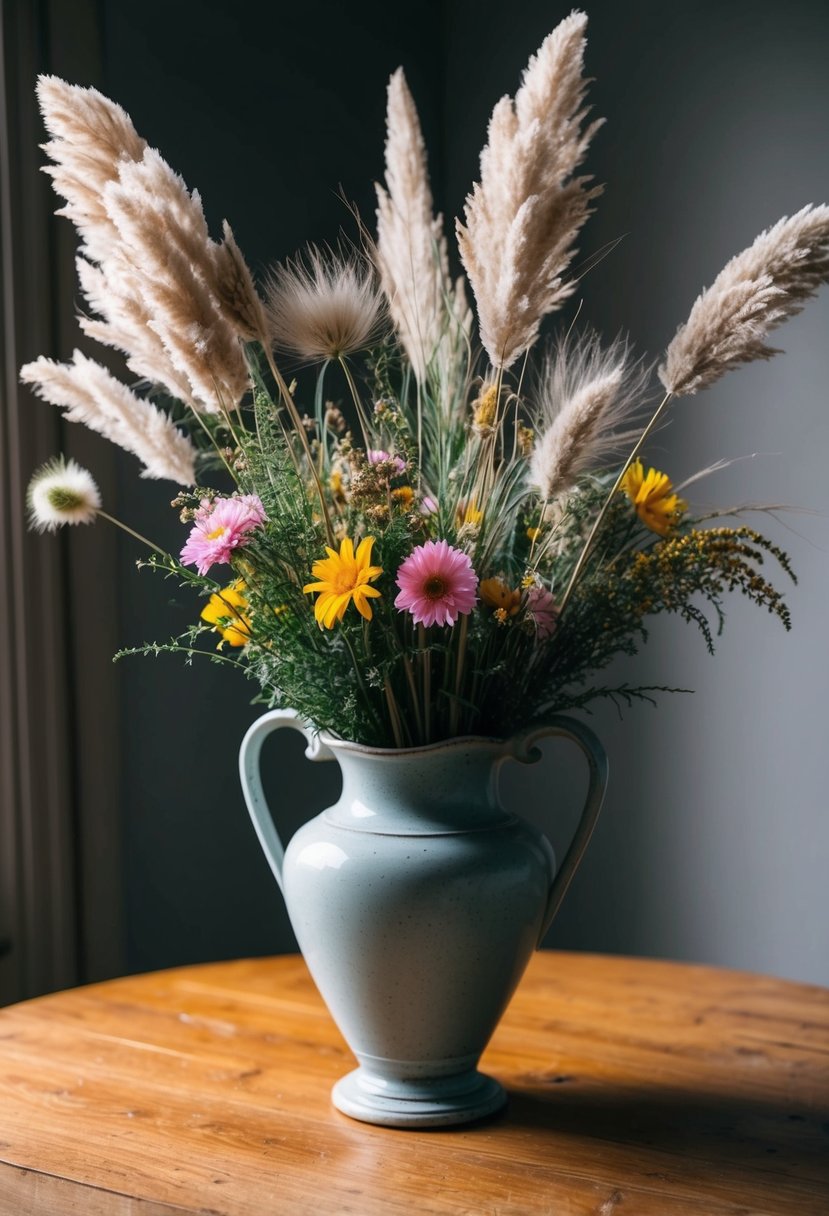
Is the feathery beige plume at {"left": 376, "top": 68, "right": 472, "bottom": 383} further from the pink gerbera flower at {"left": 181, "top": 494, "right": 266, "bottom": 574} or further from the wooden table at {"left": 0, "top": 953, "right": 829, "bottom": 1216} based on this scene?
the wooden table at {"left": 0, "top": 953, "right": 829, "bottom": 1216}

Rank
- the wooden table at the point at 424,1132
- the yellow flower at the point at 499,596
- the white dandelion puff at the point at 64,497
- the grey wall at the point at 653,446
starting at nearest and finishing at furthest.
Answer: the wooden table at the point at 424,1132
the yellow flower at the point at 499,596
the white dandelion puff at the point at 64,497
the grey wall at the point at 653,446

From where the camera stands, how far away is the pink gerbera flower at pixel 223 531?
3.10 feet

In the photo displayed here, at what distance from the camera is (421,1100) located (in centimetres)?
99

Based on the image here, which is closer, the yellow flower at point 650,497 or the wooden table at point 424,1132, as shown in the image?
the wooden table at point 424,1132

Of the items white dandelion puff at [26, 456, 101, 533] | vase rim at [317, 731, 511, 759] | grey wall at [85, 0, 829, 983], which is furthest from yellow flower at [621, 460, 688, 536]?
grey wall at [85, 0, 829, 983]

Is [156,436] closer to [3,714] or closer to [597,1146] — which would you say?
[597,1146]

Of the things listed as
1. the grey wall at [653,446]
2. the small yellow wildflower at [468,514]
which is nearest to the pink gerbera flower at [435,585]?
the small yellow wildflower at [468,514]

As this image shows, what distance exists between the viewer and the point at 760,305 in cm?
91

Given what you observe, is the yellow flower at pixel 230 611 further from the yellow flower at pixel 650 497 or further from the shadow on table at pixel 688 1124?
the shadow on table at pixel 688 1124

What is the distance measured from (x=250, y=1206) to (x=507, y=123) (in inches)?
31.1

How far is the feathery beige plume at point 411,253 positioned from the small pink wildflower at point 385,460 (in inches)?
3.4

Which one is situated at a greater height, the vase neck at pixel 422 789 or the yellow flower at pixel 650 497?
the yellow flower at pixel 650 497

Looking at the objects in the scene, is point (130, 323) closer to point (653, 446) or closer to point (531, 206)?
point (531, 206)

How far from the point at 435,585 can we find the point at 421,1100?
0.41 meters
